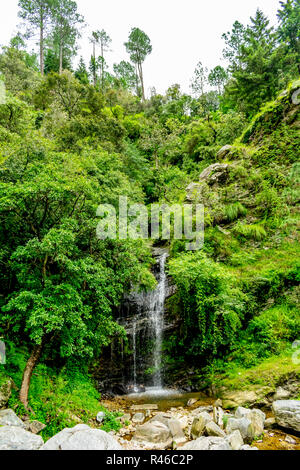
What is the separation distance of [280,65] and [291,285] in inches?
644

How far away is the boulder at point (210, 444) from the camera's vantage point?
452cm

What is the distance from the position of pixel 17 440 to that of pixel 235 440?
3.97 metres

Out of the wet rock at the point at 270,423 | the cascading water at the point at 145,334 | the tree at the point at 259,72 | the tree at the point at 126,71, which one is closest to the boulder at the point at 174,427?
the wet rock at the point at 270,423

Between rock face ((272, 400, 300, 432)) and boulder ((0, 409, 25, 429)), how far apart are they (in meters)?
5.46

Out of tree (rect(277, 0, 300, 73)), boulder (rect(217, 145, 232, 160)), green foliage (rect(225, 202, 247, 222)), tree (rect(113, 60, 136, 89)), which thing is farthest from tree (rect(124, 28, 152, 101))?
green foliage (rect(225, 202, 247, 222))

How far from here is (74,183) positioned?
7.54 metres

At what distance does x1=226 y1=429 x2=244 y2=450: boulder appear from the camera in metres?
4.76

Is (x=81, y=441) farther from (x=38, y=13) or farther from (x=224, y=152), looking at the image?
(x=38, y=13)

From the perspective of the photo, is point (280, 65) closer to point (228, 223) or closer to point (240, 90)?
point (240, 90)

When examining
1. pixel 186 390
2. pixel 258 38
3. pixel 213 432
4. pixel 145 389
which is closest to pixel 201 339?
pixel 186 390

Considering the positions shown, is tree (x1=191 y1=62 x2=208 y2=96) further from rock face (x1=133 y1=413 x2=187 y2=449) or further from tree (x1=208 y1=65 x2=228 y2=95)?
rock face (x1=133 y1=413 x2=187 y2=449)

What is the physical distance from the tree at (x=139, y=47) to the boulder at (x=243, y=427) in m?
36.7

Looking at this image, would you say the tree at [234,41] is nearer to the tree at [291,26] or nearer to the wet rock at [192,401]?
the tree at [291,26]

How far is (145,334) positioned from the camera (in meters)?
10.4
